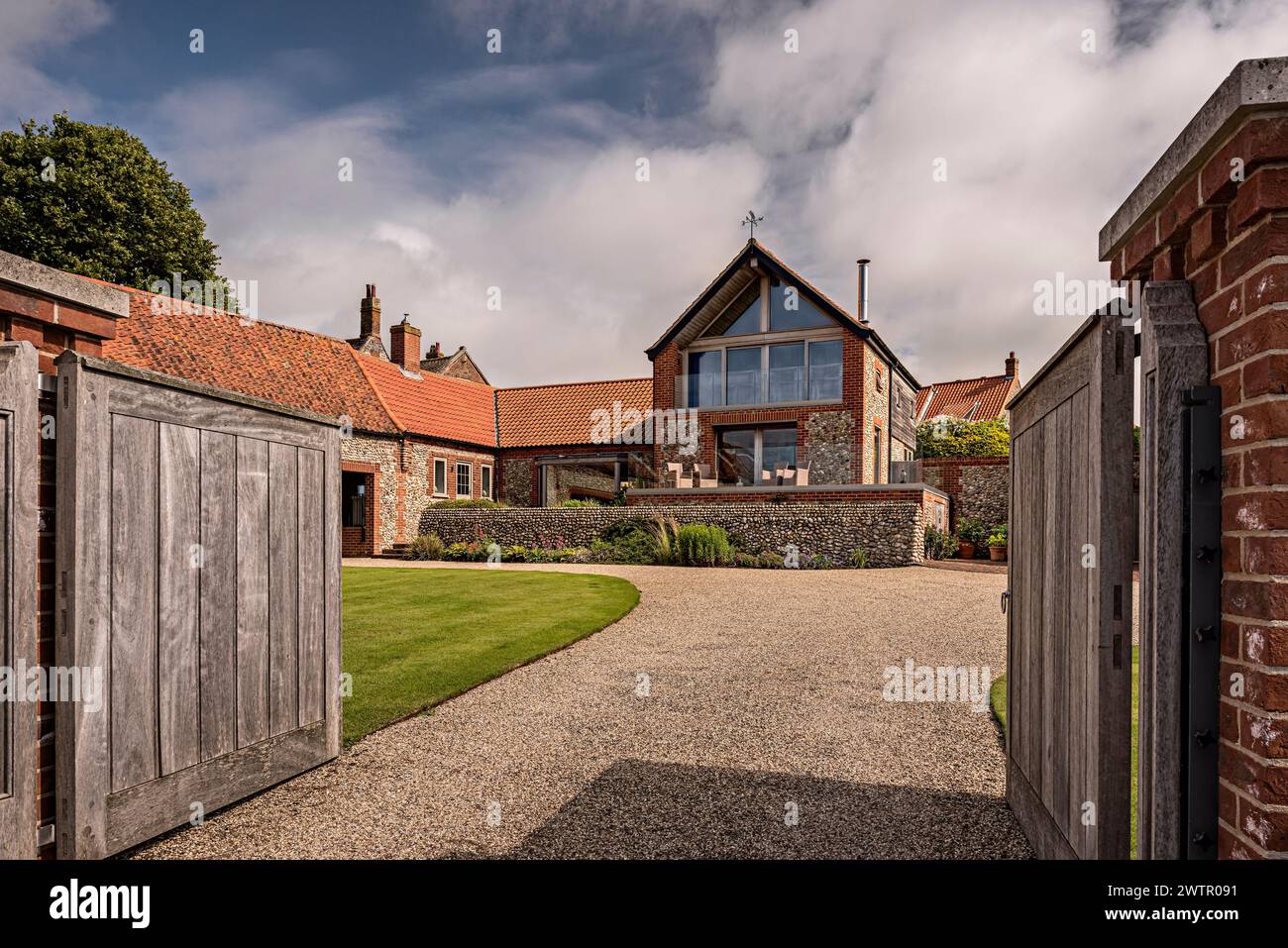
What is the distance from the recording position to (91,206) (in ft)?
93.1

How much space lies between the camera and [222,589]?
12.4ft

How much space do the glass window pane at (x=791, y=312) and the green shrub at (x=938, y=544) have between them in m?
7.07

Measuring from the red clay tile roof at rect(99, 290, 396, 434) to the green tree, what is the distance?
395 inches

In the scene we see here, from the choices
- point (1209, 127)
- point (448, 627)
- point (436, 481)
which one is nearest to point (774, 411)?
point (436, 481)

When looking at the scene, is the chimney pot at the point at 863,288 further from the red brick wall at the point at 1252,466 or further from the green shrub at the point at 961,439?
the red brick wall at the point at 1252,466

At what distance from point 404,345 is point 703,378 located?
13104 mm

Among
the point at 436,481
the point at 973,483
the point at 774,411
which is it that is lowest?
the point at 973,483

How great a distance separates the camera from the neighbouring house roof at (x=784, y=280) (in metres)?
21.0

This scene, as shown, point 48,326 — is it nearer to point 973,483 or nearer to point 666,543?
point 666,543

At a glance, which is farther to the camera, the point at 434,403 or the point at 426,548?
the point at 434,403

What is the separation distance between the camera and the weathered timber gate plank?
2.81 m

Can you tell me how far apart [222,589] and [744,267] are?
20458 mm

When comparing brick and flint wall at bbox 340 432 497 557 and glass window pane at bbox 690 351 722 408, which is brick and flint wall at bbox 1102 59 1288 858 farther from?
brick and flint wall at bbox 340 432 497 557
